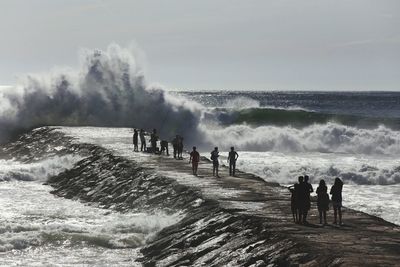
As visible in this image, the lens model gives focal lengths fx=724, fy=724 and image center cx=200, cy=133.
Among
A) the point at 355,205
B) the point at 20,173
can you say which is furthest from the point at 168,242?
the point at 20,173

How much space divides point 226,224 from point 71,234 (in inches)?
203

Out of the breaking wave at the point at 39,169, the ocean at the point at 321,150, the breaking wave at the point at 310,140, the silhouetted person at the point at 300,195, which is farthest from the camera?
the breaking wave at the point at 310,140

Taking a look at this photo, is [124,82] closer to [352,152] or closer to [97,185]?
[352,152]

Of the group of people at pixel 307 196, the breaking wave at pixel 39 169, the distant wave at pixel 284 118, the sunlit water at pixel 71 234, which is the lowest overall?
the sunlit water at pixel 71 234

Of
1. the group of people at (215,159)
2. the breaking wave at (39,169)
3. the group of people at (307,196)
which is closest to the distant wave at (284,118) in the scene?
the breaking wave at (39,169)

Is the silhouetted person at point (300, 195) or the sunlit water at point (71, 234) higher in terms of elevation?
the silhouetted person at point (300, 195)

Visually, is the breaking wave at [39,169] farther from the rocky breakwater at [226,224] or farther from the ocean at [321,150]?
the ocean at [321,150]

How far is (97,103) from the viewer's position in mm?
59156

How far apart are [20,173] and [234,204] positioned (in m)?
18.2

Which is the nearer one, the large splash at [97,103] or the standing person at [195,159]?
the standing person at [195,159]

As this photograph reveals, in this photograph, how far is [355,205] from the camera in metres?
26.2

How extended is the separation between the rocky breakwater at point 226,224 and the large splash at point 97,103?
25997mm

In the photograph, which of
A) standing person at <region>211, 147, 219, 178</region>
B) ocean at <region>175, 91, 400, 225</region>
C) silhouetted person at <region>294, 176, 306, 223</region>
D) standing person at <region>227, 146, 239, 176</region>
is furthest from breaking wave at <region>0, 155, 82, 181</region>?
silhouetted person at <region>294, 176, 306, 223</region>

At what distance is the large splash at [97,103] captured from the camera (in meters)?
57.0
